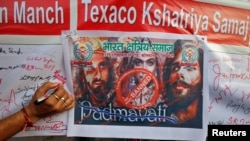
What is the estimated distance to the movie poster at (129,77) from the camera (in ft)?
5.57

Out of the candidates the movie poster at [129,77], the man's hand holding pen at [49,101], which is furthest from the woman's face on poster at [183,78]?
the man's hand holding pen at [49,101]

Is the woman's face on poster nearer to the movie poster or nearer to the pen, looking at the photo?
the movie poster

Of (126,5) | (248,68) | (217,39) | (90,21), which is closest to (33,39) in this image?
(90,21)

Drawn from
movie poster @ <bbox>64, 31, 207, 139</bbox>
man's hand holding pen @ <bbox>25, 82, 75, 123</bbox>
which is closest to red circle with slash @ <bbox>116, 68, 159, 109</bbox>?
movie poster @ <bbox>64, 31, 207, 139</bbox>

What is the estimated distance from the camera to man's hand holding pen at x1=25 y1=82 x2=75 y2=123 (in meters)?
1.64

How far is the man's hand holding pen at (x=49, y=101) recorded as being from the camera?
5.39 ft

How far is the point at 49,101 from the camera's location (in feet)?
5.35

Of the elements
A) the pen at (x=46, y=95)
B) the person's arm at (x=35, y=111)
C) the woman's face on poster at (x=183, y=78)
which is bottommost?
the person's arm at (x=35, y=111)

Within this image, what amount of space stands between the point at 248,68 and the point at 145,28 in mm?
603

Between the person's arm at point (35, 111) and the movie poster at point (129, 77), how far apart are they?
68mm

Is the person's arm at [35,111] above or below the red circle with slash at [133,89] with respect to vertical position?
below

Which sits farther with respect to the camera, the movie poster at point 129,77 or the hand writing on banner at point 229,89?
the hand writing on banner at point 229,89

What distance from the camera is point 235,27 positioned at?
1.86 m

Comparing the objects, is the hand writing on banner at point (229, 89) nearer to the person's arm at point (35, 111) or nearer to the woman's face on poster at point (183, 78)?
the woman's face on poster at point (183, 78)
